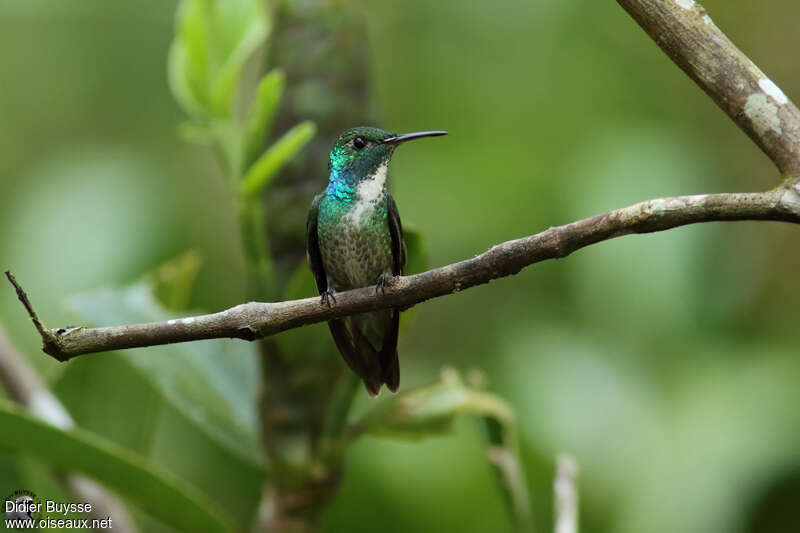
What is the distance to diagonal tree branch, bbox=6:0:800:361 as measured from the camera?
3.99ft

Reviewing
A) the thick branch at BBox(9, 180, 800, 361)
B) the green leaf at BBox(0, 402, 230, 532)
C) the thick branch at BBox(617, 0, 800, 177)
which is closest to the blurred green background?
the green leaf at BBox(0, 402, 230, 532)

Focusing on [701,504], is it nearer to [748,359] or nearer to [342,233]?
[748,359]

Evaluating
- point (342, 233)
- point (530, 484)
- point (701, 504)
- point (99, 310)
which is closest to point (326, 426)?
Answer: point (342, 233)

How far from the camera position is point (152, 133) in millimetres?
3865

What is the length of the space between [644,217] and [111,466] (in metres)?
1.27

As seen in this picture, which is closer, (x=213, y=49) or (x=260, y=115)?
(x=260, y=115)

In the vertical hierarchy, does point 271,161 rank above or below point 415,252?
above

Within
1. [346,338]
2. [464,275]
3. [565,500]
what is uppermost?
[464,275]

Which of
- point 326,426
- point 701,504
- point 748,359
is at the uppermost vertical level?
point 326,426

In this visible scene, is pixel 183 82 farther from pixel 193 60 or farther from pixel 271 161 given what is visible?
pixel 271 161

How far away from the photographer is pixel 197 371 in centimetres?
224

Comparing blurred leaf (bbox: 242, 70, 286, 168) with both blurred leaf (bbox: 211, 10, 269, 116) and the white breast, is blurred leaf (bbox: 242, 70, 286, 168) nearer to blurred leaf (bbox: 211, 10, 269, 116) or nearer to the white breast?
blurred leaf (bbox: 211, 10, 269, 116)

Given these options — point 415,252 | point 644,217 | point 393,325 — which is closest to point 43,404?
point 393,325

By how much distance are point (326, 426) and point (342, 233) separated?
46 cm
